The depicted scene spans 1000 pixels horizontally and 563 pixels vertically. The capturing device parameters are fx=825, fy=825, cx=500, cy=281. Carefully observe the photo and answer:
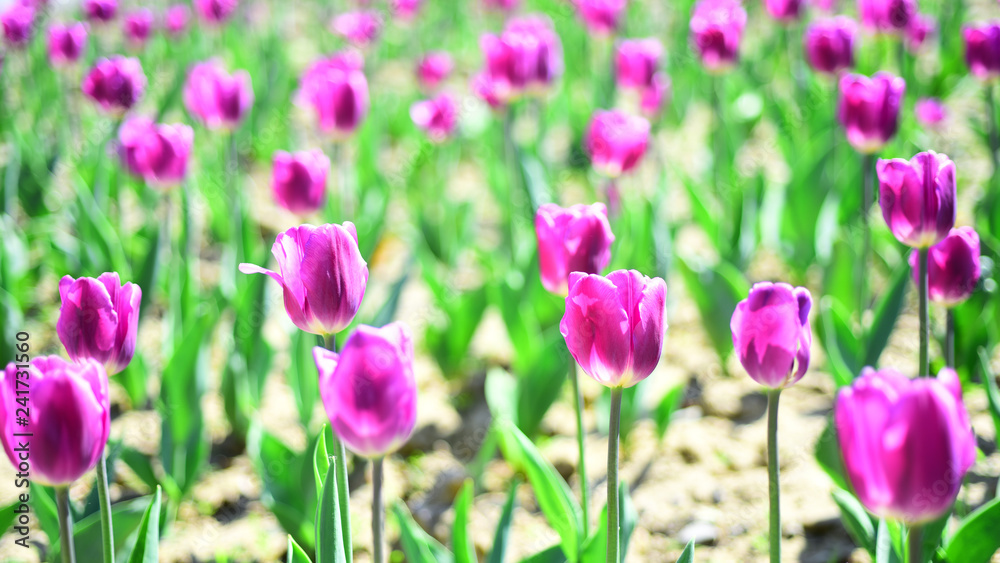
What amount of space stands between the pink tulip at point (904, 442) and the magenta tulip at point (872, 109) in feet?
4.96

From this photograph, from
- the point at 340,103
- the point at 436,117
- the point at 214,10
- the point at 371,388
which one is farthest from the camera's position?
the point at 214,10

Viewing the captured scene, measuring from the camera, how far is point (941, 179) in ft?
4.46

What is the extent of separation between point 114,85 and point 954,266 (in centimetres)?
263

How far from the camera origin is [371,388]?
92 centimetres

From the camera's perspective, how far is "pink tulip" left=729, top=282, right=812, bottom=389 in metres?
1.08

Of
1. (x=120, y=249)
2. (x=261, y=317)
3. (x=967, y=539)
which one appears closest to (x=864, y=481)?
(x=967, y=539)

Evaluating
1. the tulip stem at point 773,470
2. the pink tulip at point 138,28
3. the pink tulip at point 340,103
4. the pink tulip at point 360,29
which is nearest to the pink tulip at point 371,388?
the tulip stem at point 773,470

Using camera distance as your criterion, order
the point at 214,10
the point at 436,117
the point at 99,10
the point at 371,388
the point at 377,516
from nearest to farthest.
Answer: the point at 371,388 < the point at 377,516 < the point at 436,117 < the point at 99,10 < the point at 214,10

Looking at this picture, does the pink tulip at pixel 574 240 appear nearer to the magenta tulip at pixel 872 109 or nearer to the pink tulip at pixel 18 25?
the magenta tulip at pixel 872 109

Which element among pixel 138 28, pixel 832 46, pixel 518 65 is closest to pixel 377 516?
pixel 518 65

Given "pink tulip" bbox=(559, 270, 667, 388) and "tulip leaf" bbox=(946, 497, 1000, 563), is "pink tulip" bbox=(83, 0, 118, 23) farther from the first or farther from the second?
"tulip leaf" bbox=(946, 497, 1000, 563)

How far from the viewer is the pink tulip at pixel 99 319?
1195 millimetres

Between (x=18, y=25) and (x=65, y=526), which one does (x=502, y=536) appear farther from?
(x=18, y=25)

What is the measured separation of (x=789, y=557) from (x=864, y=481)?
1135 millimetres
